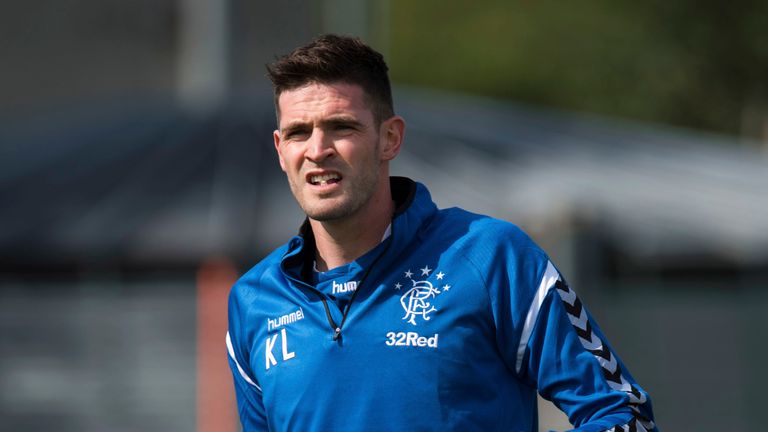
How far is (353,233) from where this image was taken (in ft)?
11.6

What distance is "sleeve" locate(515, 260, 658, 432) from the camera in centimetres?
321

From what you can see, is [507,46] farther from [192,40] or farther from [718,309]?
[718,309]

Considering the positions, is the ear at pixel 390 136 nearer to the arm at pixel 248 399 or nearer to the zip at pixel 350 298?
the zip at pixel 350 298

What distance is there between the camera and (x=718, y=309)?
47.7ft

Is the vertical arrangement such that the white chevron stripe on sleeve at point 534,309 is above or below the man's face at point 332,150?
below

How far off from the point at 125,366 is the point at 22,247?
1557 mm

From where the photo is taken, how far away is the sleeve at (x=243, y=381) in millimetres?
3727

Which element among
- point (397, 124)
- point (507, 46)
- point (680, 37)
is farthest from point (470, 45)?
point (397, 124)

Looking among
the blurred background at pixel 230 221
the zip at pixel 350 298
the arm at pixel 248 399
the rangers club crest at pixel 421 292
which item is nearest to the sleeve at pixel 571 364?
the rangers club crest at pixel 421 292

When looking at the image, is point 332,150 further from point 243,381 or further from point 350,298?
point 243,381

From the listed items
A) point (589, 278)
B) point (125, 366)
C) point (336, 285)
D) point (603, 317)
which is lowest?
point (125, 366)

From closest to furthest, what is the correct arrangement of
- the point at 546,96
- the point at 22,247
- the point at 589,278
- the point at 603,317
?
the point at 589,278
the point at 603,317
the point at 22,247
the point at 546,96

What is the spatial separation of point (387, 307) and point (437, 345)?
19 cm

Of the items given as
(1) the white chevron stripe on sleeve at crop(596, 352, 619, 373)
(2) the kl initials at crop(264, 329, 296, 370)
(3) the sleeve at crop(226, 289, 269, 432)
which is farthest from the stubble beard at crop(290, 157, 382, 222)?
(1) the white chevron stripe on sleeve at crop(596, 352, 619, 373)
